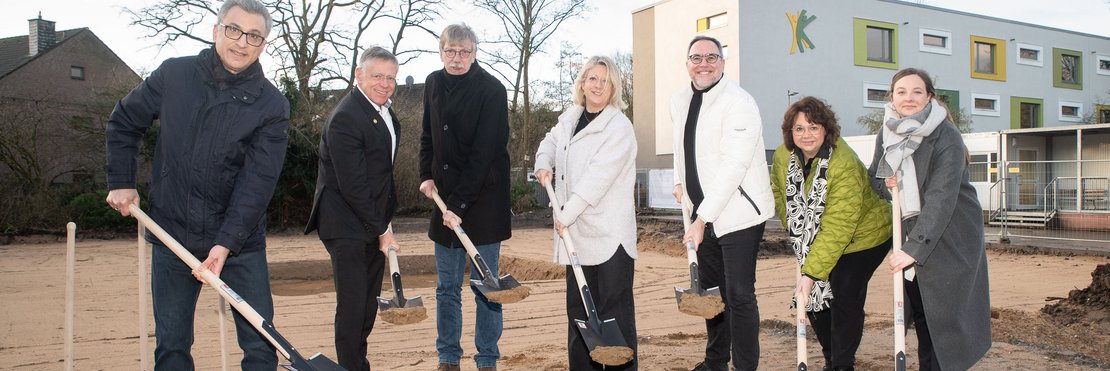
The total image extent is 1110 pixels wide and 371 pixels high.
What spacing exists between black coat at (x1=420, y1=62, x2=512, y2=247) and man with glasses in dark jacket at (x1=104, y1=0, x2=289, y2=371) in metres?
1.33

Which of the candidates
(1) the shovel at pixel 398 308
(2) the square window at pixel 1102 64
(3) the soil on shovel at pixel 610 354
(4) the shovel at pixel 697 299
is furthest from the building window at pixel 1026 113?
(1) the shovel at pixel 398 308

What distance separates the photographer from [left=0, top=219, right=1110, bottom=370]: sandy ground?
492cm

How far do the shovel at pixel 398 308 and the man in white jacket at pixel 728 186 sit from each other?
1.39 meters

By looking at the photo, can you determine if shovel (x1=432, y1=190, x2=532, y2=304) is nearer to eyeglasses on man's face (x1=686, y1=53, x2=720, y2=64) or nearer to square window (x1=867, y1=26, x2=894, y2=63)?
eyeglasses on man's face (x1=686, y1=53, x2=720, y2=64)

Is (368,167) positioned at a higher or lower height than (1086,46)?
lower

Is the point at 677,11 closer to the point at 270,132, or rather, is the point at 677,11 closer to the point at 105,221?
the point at 105,221

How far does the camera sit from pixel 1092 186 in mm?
14039

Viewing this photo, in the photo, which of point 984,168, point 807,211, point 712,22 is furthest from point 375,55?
point 712,22

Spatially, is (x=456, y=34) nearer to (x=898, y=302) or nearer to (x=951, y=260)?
(x=898, y=302)

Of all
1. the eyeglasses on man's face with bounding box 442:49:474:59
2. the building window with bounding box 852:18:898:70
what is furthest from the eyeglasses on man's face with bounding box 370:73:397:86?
the building window with bounding box 852:18:898:70

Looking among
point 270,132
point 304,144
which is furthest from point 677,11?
point 270,132

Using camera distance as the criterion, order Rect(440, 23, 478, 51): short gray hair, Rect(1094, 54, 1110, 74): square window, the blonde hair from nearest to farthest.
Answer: the blonde hair < Rect(440, 23, 478, 51): short gray hair < Rect(1094, 54, 1110, 74): square window

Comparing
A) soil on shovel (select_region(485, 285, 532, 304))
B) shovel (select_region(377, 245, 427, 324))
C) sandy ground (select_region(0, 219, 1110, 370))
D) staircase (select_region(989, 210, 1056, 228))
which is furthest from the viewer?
staircase (select_region(989, 210, 1056, 228))

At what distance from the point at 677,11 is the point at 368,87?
25041mm
